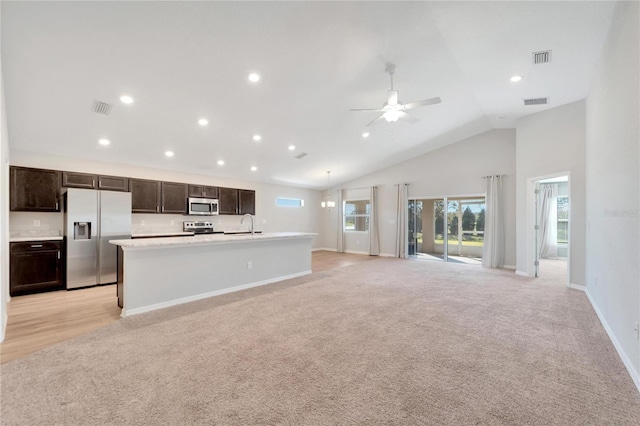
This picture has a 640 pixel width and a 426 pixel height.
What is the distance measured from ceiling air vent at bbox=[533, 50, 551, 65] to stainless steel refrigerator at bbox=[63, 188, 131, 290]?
7.23 metres

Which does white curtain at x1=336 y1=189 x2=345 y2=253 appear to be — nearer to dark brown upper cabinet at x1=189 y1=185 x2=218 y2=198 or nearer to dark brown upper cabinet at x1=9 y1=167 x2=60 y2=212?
dark brown upper cabinet at x1=189 y1=185 x2=218 y2=198

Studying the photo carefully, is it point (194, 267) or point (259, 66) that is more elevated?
point (259, 66)

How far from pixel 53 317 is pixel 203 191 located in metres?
4.10

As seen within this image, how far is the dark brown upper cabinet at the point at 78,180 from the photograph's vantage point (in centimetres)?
510

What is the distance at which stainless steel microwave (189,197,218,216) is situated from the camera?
6.91 meters

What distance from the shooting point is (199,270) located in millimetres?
4285

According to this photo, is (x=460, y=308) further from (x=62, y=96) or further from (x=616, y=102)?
(x=62, y=96)

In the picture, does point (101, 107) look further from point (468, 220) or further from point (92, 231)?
point (468, 220)

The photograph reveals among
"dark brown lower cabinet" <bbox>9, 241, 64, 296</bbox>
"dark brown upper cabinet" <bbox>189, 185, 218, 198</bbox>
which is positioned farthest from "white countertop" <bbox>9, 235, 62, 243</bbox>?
"dark brown upper cabinet" <bbox>189, 185, 218, 198</bbox>

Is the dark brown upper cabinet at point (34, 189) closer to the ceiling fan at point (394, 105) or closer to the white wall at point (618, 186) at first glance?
the ceiling fan at point (394, 105)

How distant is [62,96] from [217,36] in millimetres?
2408

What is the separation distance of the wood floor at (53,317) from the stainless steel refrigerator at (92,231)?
304mm

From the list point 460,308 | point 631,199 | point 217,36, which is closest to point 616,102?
point 631,199

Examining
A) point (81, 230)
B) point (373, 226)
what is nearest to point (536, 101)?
point (373, 226)
